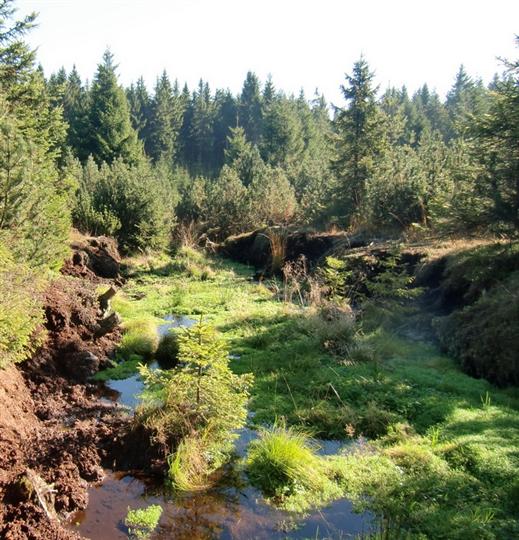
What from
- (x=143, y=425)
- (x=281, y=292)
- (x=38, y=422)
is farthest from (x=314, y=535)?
(x=281, y=292)

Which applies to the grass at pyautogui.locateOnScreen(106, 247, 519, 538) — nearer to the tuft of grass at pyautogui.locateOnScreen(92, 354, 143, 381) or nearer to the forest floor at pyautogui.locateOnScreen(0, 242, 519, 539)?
the forest floor at pyautogui.locateOnScreen(0, 242, 519, 539)

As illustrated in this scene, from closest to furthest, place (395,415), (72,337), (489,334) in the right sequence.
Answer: (395,415), (489,334), (72,337)

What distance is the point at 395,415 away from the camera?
6.20 metres

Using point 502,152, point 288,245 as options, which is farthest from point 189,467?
point 288,245

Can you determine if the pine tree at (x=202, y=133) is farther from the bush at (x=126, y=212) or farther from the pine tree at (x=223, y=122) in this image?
the bush at (x=126, y=212)

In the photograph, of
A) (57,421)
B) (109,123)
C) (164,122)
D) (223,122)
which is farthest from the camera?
(223,122)

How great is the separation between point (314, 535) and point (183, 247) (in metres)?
17.1

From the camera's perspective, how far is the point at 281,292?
1389 cm

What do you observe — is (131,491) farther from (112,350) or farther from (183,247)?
(183,247)

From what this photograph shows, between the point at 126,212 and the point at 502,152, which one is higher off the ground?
the point at 502,152

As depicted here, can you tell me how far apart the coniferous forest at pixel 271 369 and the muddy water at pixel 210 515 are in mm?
18

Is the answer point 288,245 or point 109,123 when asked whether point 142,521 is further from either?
point 109,123

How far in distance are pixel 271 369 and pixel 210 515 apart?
141 inches

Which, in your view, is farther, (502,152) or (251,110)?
(251,110)
